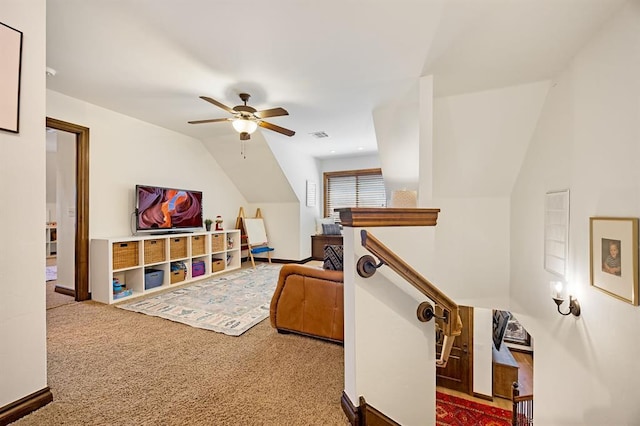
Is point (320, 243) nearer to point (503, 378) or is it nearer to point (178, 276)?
point (178, 276)

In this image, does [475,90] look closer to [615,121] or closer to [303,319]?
[615,121]

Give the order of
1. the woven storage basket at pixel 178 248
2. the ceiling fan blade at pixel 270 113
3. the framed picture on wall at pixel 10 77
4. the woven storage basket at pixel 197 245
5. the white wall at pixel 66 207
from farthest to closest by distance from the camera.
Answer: the woven storage basket at pixel 197 245, the woven storage basket at pixel 178 248, the white wall at pixel 66 207, the ceiling fan blade at pixel 270 113, the framed picture on wall at pixel 10 77

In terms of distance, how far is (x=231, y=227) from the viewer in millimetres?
6074

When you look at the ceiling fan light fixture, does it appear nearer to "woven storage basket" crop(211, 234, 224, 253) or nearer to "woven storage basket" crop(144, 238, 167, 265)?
"woven storage basket" crop(144, 238, 167, 265)

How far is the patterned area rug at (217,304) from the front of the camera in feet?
9.26

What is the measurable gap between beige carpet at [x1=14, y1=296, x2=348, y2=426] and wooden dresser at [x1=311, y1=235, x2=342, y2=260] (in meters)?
3.83

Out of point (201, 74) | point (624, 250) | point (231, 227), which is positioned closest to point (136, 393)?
point (201, 74)

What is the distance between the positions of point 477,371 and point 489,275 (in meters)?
1.44

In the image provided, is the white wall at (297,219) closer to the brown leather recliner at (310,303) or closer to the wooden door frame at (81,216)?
the wooden door frame at (81,216)

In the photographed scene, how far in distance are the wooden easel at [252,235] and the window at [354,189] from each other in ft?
5.81

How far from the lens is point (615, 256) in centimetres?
179

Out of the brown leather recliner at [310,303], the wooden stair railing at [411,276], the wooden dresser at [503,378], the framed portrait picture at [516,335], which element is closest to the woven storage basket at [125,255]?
the brown leather recliner at [310,303]

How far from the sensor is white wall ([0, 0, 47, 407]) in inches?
55.1

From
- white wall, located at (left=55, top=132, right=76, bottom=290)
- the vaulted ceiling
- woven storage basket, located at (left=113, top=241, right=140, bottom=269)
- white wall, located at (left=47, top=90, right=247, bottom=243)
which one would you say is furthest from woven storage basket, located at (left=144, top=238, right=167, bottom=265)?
the vaulted ceiling
